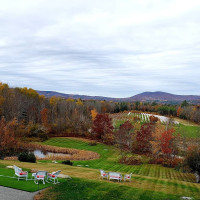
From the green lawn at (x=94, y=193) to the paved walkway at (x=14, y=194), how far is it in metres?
0.75

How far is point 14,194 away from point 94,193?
13.2 ft

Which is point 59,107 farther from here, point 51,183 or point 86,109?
point 51,183

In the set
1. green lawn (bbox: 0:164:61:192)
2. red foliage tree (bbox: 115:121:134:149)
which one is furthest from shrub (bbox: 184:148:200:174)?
red foliage tree (bbox: 115:121:134:149)

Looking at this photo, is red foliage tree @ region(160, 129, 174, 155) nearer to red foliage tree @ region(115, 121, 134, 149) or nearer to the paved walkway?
red foliage tree @ region(115, 121, 134, 149)

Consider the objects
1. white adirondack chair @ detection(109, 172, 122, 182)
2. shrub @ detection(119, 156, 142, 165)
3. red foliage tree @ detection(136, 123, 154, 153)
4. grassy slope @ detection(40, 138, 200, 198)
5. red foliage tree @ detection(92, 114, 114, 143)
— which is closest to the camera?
white adirondack chair @ detection(109, 172, 122, 182)

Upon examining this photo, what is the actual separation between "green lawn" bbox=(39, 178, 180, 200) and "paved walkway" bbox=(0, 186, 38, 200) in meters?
0.75

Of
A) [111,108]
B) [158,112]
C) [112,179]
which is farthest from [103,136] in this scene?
[158,112]

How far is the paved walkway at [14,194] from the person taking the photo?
9.66 m

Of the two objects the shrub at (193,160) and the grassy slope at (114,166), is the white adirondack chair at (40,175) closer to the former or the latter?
the grassy slope at (114,166)

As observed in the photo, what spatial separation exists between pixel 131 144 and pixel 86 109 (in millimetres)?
53193

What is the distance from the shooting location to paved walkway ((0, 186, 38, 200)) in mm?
9664

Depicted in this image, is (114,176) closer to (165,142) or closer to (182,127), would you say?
(165,142)

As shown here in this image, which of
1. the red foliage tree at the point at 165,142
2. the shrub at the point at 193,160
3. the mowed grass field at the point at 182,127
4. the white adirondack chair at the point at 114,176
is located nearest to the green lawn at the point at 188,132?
the mowed grass field at the point at 182,127

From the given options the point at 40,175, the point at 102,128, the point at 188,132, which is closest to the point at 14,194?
the point at 40,175
